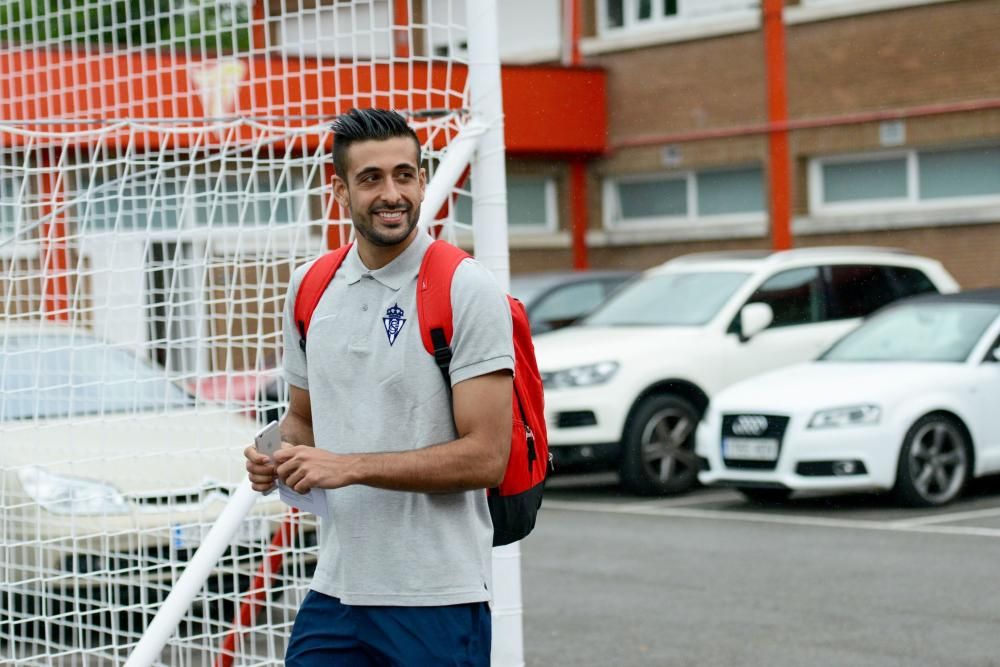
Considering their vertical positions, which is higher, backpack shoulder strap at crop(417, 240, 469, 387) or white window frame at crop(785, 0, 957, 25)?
white window frame at crop(785, 0, 957, 25)

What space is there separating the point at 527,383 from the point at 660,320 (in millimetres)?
10478

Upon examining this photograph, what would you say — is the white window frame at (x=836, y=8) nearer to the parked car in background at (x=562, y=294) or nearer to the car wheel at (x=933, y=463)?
the parked car in background at (x=562, y=294)

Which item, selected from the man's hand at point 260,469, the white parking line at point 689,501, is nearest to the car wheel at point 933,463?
the white parking line at point 689,501

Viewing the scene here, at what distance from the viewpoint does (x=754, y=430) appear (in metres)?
11.8

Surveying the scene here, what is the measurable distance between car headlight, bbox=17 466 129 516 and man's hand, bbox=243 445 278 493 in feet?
7.49

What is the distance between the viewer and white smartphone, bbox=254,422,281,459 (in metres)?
3.51

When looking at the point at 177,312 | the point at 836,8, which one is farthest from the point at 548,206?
the point at 177,312

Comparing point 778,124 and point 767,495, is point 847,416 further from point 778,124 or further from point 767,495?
point 778,124

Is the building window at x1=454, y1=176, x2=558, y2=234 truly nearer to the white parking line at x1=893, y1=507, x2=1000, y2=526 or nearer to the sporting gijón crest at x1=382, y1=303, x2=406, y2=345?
the white parking line at x1=893, y1=507, x2=1000, y2=526

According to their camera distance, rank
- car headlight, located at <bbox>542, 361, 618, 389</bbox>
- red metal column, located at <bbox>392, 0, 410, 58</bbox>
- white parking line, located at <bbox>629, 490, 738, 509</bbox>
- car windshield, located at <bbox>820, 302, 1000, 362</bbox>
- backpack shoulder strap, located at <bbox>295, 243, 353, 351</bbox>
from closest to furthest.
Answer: backpack shoulder strap, located at <bbox>295, 243, 353, 351</bbox> → red metal column, located at <bbox>392, 0, 410, 58</bbox> → car windshield, located at <bbox>820, 302, 1000, 362</bbox> → white parking line, located at <bbox>629, 490, 738, 509</bbox> → car headlight, located at <bbox>542, 361, 618, 389</bbox>

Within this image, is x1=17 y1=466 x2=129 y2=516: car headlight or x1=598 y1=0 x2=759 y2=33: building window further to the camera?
x1=598 y1=0 x2=759 y2=33: building window

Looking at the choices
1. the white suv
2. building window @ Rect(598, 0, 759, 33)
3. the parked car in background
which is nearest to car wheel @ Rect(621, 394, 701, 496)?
the white suv

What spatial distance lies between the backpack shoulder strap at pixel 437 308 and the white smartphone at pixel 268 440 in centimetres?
36

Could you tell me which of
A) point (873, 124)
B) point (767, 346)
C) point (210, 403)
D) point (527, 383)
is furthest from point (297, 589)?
point (873, 124)
